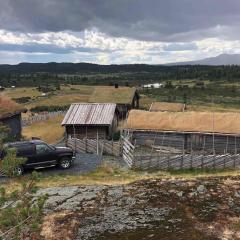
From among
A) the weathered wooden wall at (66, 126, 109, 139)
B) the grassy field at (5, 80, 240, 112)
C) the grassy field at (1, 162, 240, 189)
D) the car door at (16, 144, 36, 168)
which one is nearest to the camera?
the grassy field at (1, 162, 240, 189)

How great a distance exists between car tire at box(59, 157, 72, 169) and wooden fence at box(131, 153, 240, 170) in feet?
14.1

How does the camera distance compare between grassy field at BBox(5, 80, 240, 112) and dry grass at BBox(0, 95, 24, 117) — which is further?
grassy field at BBox(5, 80, 240, 112)

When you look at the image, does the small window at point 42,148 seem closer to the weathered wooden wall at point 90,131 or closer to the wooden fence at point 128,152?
the wooden fence at point 128,152

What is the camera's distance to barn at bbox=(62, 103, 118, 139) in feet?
137

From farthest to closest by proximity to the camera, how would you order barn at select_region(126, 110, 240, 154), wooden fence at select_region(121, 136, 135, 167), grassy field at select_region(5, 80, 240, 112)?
grassy field at select_region(5, 80, 240, 112) < barn at select_region(126, 110, 240, 154) < wooden fence at select_region(121, 136, 135, 167)

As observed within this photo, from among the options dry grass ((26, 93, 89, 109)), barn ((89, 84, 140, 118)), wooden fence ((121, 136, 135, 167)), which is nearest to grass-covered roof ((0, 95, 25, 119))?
wooden fence ((121, 136, 135, 167))

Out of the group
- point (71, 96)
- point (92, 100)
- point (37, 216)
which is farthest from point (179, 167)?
point (71, 96)

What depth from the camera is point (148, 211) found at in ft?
75.6

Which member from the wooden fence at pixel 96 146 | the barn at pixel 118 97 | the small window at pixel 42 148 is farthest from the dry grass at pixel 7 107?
the barn at pixel 118 97

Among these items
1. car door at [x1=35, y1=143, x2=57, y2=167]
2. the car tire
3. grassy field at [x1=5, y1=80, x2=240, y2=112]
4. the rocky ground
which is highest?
car door at [x1=35, y1=143, x2=57, y2=167]

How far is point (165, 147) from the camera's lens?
38.6 meters

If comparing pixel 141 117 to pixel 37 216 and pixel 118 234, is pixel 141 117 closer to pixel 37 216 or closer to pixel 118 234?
pixel 118 234

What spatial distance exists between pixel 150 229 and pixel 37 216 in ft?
30.6

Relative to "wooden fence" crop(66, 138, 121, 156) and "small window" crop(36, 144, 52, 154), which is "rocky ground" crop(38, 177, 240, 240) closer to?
"small window" crop(36, 144, 52, 154)
